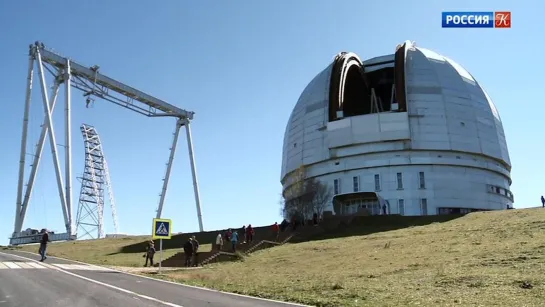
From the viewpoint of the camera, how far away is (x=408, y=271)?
1709cm

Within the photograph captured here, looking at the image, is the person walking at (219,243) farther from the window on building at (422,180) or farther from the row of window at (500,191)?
the row of window at (500,191)

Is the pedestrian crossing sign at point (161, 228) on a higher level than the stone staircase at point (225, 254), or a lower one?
higher

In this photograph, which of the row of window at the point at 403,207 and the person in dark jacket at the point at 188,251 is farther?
the row of window at the point at 403,207

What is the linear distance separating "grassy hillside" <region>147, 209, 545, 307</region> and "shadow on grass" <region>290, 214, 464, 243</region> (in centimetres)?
574

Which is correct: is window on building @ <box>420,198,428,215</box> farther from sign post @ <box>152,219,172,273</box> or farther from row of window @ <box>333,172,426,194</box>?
sign post @ <box>152,219,172,273</box>

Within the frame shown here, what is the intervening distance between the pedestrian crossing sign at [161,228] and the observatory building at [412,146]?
3973 centimetres

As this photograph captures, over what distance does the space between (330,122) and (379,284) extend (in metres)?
52.6

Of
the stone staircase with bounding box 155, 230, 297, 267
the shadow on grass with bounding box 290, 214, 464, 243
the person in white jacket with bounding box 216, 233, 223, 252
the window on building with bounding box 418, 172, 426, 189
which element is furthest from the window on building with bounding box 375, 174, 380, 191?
the person in white jacket with bounding box 216, 233, 223, 252

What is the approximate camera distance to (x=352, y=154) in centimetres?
6391

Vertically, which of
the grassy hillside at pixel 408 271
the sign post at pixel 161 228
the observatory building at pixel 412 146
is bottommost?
the grassy hillside at pixel 408 271

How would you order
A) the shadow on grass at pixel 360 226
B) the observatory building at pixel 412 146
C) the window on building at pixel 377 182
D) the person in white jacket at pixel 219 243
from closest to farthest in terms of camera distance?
the person in white jacket at pixel 219 243, the shadow on grass at pixel 360 226, the observatory building at pixel 412 146, the window on building at pixel 377 182

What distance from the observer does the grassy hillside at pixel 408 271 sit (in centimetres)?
1138

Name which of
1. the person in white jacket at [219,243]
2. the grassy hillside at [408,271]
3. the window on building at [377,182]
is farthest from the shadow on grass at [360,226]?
the window on building at [377,182]

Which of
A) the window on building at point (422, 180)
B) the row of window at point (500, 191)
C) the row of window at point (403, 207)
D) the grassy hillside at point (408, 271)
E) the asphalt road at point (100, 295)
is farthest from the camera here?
the row of window at point (500, 191)
